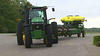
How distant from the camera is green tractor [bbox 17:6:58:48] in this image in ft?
56.8

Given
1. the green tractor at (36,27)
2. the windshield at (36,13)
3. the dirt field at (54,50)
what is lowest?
the dirt field at (54,50)

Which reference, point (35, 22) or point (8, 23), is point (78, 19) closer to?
point (35, 22)

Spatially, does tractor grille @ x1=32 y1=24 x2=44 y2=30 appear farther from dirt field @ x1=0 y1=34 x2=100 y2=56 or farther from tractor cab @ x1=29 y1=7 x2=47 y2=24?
dirt field @ x1=0 y1=34 x2=100 y2=56

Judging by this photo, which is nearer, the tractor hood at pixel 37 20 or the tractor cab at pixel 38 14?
the tractor hood at pixel 37 20

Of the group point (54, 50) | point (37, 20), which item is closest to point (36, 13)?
point (37, 20)

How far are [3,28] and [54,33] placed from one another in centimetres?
4720

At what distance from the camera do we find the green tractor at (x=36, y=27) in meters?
17.3

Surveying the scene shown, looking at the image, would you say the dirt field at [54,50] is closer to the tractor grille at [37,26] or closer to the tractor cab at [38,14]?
the tractor grille at [37,26]

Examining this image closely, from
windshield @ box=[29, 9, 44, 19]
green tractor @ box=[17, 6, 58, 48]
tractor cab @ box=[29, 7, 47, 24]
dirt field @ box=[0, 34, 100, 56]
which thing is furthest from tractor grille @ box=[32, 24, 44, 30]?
dirt field @ box=[0, 34, 100, 56]

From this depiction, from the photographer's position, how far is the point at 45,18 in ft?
61.8

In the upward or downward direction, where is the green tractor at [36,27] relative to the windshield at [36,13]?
downward

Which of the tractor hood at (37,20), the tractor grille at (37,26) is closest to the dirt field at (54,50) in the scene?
the tractor grille at (37,26)

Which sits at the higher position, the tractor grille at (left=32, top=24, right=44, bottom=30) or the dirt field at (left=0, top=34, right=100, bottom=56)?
the tractor grille at (left=32, top=24, right=44, bottom=30)

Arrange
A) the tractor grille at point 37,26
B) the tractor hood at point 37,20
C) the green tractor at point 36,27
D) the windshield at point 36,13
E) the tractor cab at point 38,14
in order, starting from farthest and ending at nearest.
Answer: the windshield at point 36,13
the tractor cab at point 38,14
the tractor hood at point 37,20
the tractor grille at point 37,26
the green tractor at point 36,27
